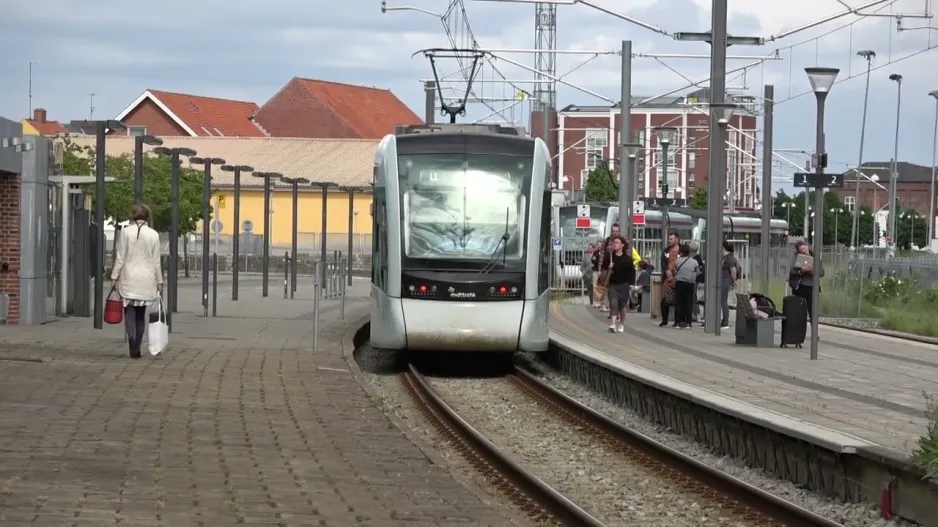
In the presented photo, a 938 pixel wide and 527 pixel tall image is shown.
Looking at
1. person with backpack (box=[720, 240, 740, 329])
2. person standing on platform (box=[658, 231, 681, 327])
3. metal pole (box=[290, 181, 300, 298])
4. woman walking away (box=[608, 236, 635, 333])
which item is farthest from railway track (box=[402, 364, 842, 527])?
metal pole (box=[290, 181, 300, 298])

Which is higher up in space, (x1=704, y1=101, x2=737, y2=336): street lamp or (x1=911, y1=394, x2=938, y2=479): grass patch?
(x1=704, y1=101, x2=737, y2=336): street lamp

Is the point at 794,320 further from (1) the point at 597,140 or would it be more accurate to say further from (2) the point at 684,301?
(1) the point at 597,140

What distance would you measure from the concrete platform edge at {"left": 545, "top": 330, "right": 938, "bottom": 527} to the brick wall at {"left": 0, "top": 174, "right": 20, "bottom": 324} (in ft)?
31.5

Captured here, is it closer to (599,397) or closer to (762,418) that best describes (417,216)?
(599,397)

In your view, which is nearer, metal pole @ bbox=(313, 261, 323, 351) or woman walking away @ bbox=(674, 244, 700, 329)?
metal pole @ bbox=(313, 261, 323, 351)

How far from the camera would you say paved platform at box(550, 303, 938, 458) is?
46.5 ft

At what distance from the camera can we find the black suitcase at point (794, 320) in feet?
82.9

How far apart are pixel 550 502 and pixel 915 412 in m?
6.03

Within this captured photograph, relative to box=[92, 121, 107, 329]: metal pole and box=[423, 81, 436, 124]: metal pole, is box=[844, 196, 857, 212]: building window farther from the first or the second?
box=[92, 121, 107, 329]: metal pole

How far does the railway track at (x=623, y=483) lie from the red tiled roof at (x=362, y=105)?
102570 mm

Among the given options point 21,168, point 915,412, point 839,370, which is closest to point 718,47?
point 839,370

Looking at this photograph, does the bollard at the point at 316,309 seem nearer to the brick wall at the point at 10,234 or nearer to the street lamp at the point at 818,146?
the brick wall at the point at 10,234

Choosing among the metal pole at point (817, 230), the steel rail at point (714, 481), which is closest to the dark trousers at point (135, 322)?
the steel rail at point (714, 481)

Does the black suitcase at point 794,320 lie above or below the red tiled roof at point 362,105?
below
